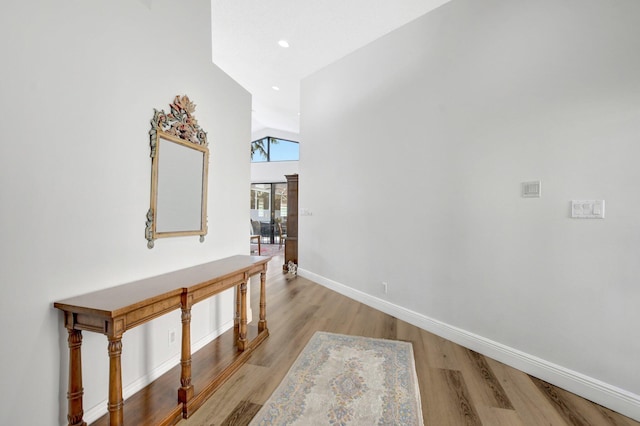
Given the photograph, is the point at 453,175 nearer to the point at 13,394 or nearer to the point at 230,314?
the point at 230,314

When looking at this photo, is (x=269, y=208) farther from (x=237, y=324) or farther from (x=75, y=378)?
(x=75, y=378)

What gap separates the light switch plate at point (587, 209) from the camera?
6.18 feet

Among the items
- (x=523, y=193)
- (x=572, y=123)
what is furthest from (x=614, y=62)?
(x=523, y=193)

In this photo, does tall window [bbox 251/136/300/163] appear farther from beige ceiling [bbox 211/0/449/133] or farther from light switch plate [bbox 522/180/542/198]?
light switch plate [bbox 522/180/542/198]

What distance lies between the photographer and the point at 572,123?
6.58 feet

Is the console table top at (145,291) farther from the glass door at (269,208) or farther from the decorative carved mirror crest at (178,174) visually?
the glass door at (269,208)

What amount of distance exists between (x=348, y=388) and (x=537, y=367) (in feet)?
4.69

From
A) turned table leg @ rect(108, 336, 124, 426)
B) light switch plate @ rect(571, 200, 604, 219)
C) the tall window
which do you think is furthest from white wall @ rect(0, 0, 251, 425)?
the tall window

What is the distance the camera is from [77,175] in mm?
1523

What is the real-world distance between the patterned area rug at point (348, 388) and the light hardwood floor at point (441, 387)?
9cm

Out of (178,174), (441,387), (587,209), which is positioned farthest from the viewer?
(178,174)

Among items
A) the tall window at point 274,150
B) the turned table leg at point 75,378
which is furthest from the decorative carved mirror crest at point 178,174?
the tall window at point 274,150

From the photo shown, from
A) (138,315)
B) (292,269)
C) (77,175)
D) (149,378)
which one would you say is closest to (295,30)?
(77,175)

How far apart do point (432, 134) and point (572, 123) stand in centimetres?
117
